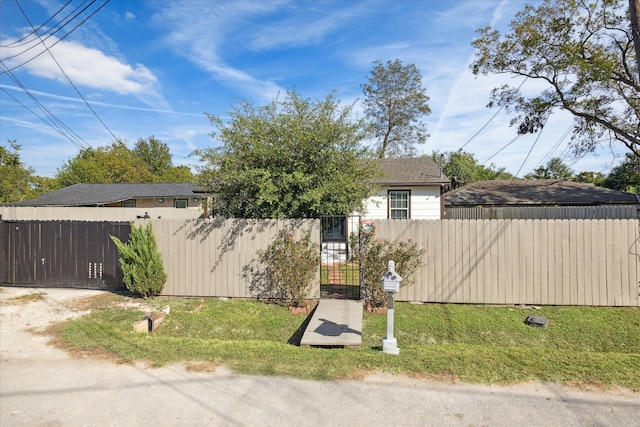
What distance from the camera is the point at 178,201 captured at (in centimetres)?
2450

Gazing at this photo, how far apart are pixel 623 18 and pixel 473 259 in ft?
45.2

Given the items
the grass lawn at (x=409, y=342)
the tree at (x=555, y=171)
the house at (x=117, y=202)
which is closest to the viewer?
the grass lawn at (x=409, y=342)

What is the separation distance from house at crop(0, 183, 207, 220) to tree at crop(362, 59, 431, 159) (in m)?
15.5

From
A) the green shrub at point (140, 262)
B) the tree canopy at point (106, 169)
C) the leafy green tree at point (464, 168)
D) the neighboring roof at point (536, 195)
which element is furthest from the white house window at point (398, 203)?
the tree canopy at point (106, 169)

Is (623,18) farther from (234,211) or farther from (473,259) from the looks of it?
(234,211)

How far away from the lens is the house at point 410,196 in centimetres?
1397

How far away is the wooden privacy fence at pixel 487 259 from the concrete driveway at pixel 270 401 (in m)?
3.70

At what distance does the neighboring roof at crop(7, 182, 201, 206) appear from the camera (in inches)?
817

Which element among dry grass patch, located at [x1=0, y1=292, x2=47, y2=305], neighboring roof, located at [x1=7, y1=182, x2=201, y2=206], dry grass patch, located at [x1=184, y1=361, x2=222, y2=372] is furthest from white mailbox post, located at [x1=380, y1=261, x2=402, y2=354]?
neighboring roof, located at [x1=7, y1=182, x2=201, y2=206]

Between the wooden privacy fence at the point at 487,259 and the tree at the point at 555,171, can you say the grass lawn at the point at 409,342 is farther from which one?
the tree at the point at 555,171

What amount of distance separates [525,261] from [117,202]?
72.9 feet

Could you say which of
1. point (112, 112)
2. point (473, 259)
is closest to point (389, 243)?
point (473, 259)

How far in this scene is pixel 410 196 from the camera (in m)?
14.3

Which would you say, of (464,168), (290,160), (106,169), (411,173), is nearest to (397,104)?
(464,168)
